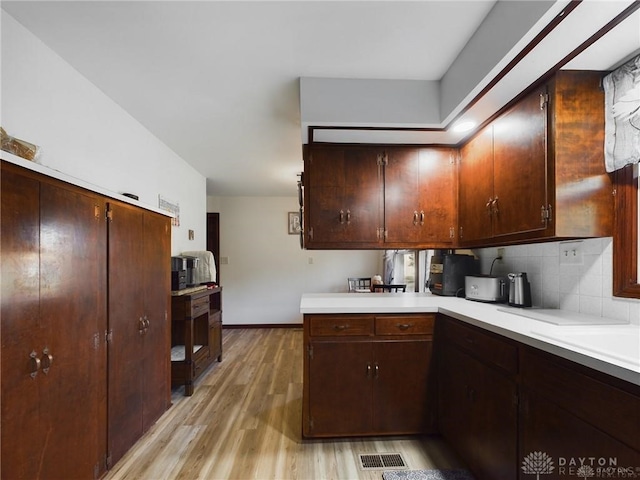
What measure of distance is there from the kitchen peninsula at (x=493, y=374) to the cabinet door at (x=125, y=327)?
1.08m

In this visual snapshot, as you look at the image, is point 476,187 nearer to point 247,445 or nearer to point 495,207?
point 495,207

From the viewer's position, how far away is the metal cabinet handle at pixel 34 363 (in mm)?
1236

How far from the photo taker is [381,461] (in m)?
1.94

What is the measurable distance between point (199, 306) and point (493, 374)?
265 centimetres

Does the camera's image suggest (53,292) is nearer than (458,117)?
Yes

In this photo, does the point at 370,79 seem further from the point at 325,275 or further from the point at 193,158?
the point at 325,275

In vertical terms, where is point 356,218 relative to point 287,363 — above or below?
above

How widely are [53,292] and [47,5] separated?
1.35m

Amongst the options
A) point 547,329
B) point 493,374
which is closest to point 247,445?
point 493,374

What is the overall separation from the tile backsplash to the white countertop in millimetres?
81

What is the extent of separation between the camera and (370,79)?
A: 85.3 inches

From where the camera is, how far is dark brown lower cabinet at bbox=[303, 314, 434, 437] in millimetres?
2125

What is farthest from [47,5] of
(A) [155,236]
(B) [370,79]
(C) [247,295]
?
(C) [247,295]

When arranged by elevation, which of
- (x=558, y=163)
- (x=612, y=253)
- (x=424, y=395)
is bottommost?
(x=424, y=395)
